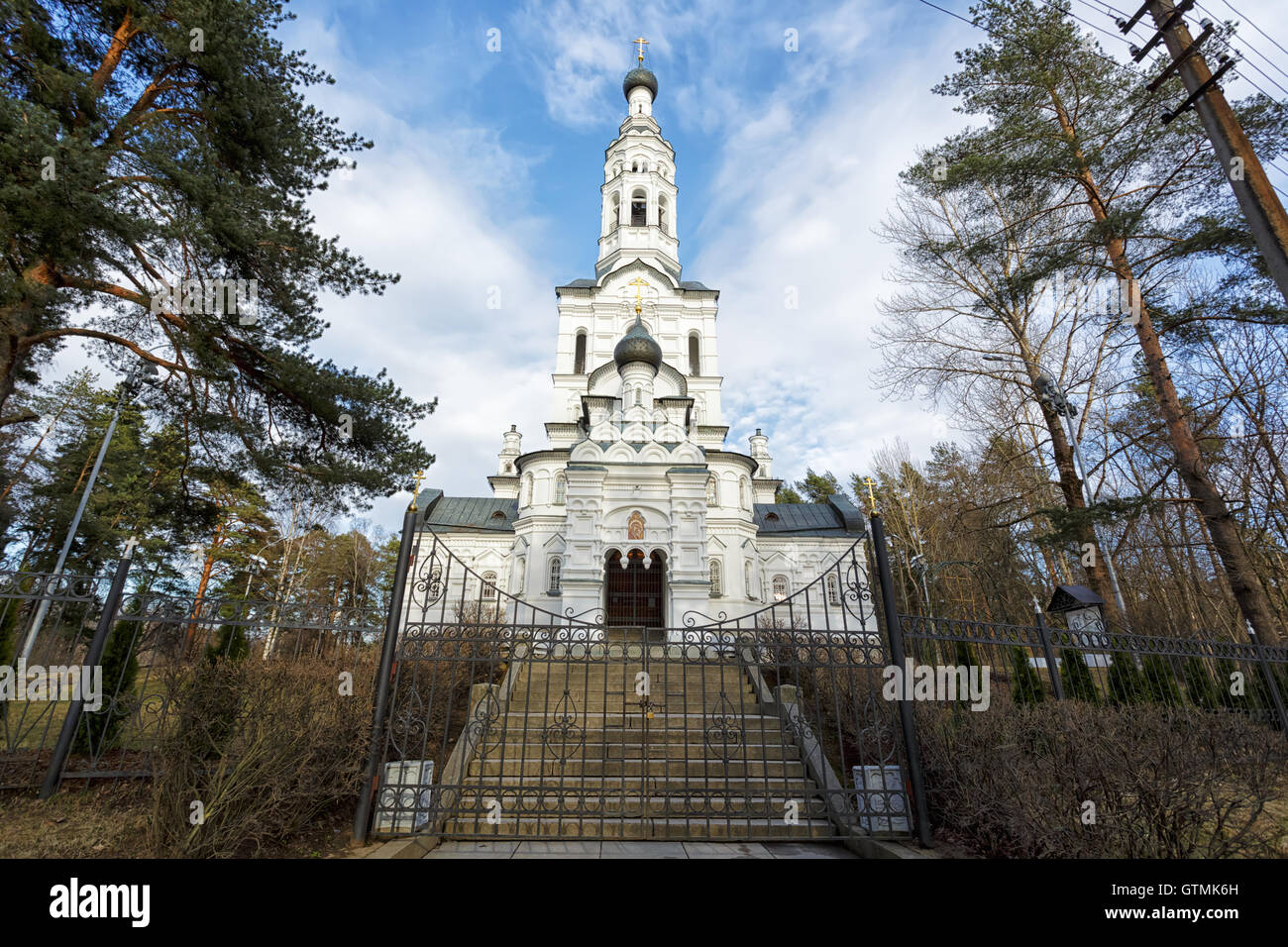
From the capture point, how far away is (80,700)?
16.3ft

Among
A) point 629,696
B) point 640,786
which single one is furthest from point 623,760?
point 629,696

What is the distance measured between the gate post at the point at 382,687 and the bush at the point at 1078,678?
26.8 feet

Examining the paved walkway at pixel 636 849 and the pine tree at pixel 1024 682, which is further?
the pine tree at pixel 1024 682

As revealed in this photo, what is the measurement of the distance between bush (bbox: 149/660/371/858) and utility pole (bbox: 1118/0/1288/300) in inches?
466

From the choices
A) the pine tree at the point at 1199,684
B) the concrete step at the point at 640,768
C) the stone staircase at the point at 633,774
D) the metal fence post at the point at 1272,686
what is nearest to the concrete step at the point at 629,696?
the stone staircase at the point at 633,774

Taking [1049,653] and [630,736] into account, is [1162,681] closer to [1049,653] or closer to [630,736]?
[1049,653]

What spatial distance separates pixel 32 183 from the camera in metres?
6.16

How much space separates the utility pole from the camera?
7.32 metres

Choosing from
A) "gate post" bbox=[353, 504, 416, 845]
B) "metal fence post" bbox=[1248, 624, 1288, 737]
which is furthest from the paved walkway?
"metal fence post" bbox=[1248, 624, 1288, 737]

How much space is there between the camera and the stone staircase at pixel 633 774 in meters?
4.88

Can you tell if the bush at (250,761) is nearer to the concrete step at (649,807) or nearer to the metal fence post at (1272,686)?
the concrete step at (649,807)
